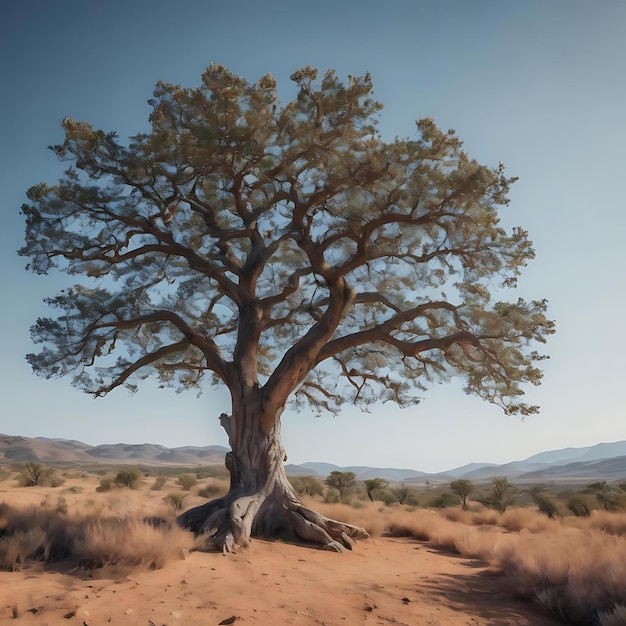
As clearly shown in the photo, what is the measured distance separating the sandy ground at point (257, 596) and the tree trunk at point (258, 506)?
1.16 metres

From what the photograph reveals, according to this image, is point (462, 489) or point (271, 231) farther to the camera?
point (462, 489)

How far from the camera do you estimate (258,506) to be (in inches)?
376

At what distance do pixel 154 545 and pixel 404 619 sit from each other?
3.22 metres

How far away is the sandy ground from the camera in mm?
4477

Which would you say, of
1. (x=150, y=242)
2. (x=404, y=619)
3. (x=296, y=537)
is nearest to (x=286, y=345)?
(x=150, y=242)

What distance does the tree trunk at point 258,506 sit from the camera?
8742mm

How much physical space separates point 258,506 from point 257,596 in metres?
4.31

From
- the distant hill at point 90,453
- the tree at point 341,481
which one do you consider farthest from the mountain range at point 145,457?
the tree at point 341,481

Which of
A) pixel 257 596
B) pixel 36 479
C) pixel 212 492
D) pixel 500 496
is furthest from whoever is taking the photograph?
pixel 36 479

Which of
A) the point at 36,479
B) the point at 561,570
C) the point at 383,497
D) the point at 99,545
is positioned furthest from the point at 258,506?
the point at 36,479

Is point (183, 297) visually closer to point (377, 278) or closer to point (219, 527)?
point (377, 278)

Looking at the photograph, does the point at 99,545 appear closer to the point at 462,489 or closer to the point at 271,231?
the point at 271,231

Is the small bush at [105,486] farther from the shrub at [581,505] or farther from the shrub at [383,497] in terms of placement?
the shrub at [581,505]

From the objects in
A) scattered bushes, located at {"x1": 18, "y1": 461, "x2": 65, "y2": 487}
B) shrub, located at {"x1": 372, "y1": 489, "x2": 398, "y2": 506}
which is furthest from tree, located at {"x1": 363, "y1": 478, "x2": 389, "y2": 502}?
scattered bushes, located at {"x1": 18, "y1": 461, "x2": 65, "y2": 487}
